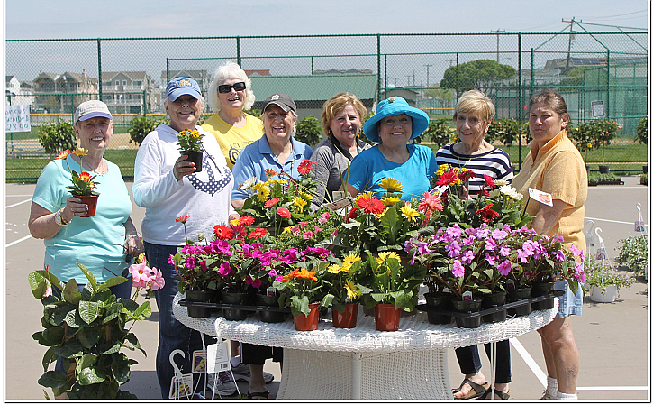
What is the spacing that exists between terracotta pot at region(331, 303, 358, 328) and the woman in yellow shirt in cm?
111

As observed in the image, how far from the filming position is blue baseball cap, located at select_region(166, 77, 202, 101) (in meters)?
3.36

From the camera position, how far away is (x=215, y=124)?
414 centimetres

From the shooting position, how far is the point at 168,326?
336 centimetres

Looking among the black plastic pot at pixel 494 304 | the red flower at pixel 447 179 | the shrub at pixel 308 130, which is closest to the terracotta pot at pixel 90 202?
the red flower at pixel 447 179

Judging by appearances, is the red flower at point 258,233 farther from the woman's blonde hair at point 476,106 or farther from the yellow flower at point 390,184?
the woman's blonde hair at point 476,106

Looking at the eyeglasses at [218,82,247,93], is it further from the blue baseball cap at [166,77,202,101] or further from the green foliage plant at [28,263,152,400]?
the green foliage plant at [28,263,152,400]

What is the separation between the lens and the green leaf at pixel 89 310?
281 centimetres

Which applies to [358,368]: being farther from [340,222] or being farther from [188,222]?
[188,222]

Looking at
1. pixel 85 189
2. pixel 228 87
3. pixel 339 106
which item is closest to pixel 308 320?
pixel 85 189

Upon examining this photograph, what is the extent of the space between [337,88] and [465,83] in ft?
10.8

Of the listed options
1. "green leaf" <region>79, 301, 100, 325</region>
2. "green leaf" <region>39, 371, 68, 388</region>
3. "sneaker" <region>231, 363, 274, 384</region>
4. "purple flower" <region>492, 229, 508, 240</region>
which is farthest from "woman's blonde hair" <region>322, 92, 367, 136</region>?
"green leaf" <region>39, 371, 68, 388</region>

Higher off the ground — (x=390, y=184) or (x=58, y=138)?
(x=58, y=138)

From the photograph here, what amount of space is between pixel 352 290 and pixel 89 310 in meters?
1.27

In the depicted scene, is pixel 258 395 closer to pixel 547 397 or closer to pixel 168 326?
pixel 168 326
